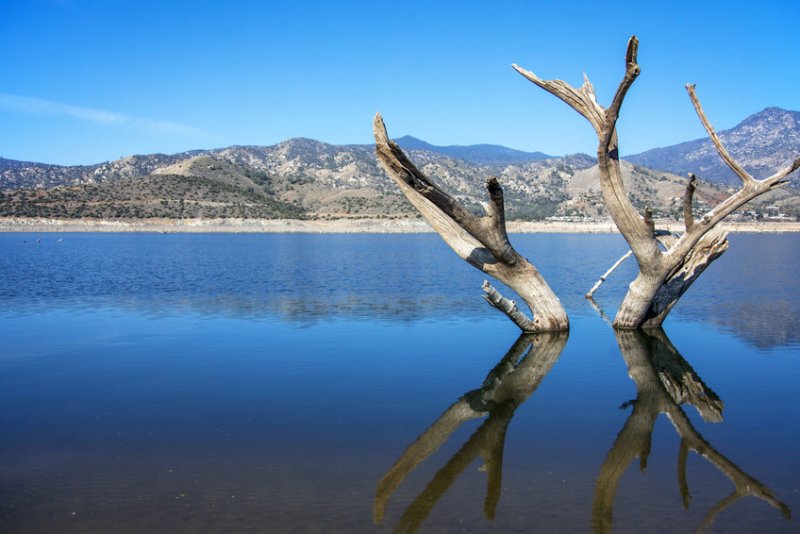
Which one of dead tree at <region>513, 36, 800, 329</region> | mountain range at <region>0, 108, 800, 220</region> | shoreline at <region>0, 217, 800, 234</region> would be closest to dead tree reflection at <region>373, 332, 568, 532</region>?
dead tree at <region>513, 36, 800, 329</region>

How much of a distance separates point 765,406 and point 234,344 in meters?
9.80

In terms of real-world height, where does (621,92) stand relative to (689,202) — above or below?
above

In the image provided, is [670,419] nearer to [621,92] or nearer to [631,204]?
[631,204]

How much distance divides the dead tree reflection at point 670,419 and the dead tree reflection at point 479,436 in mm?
1101

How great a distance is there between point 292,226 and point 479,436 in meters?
106

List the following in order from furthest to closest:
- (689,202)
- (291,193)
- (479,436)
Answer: (291,193) < (689,202) < (479,436)

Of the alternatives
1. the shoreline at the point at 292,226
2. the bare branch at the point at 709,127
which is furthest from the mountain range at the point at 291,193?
the bare branch at the point at 709,127

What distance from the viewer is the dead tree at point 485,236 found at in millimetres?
14508

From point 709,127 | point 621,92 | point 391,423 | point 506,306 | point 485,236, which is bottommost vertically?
point 391,423

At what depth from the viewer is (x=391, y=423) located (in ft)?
30.2

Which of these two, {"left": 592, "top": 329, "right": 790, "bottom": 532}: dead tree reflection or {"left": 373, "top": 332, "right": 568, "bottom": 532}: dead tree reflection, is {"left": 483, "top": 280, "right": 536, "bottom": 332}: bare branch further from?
{"left": 592, "top": 329, "right": 790, "bottom": 532}: dead tree reflection

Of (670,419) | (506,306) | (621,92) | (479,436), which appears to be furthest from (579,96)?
(479,436)

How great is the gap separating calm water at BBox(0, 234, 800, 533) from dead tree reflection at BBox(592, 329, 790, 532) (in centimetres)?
4

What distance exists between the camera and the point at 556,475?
7.34 m
